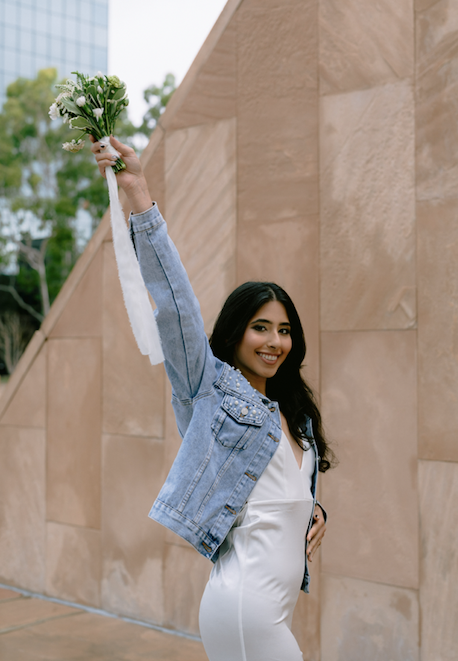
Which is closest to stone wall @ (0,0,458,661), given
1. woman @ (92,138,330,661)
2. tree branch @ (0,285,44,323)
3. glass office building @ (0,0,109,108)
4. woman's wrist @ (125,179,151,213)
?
woman @ (92,138,330,661)

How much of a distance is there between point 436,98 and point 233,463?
230cm

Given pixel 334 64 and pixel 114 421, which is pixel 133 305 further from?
pixel 114 421

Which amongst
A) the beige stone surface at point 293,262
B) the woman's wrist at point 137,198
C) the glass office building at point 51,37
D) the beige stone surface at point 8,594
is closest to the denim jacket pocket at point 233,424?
the woman's wrist at point 137,198

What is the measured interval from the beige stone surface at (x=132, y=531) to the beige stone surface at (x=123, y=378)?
0.35 ft

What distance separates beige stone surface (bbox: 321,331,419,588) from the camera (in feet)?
11.6

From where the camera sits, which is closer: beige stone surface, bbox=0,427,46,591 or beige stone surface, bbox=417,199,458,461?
beige stone surface, bbox=417,199,458,461

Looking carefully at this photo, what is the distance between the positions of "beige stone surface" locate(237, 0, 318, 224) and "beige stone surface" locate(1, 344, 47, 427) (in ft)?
6.87

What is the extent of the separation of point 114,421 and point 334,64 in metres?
2.66

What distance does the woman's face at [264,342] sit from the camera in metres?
2.19

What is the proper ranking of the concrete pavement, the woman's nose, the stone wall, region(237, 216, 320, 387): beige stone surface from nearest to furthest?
the woman's nose → the stone wall → region(237, 216, 320, 387): beige stone surface → the concrete pavement

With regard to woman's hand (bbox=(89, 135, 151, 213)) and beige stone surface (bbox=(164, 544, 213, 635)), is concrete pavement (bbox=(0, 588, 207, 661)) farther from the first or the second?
woman's hand (bbox=(89, 135, 151, 213))

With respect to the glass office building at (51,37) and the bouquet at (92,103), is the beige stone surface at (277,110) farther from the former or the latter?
the glass office building at (51,37)

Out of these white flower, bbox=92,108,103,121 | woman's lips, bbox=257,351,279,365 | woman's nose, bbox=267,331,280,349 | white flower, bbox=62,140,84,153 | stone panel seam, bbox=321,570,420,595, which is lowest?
stone panel seam, bbox=321,570,420,595

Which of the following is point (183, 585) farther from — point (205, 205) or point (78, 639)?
point (205, 205)
